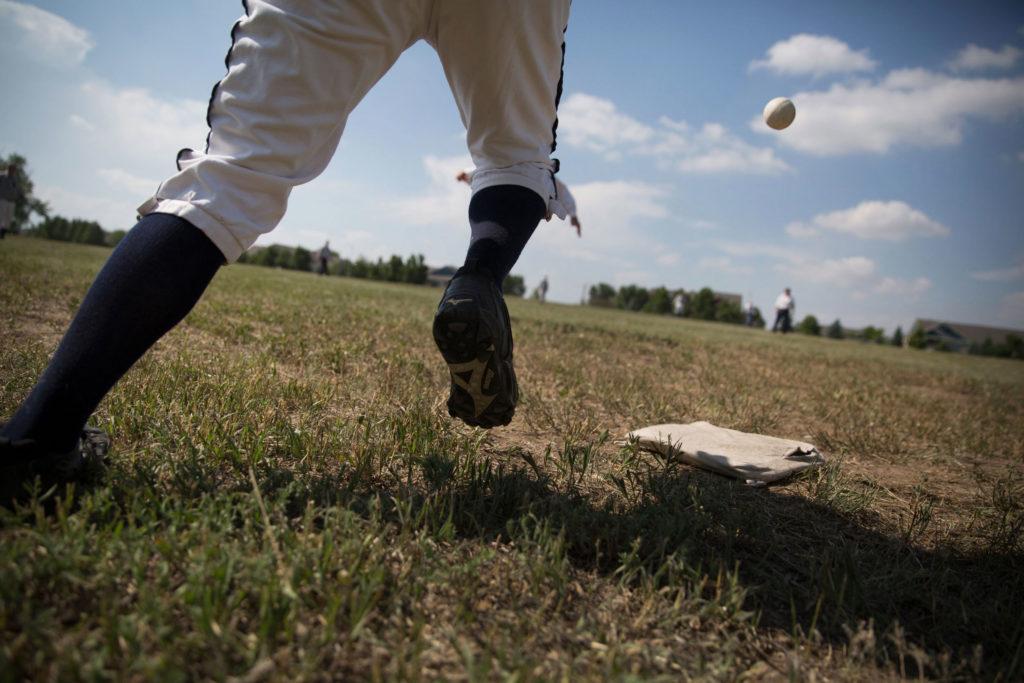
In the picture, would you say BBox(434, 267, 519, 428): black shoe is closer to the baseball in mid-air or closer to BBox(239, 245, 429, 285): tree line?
the baseball in mid-air

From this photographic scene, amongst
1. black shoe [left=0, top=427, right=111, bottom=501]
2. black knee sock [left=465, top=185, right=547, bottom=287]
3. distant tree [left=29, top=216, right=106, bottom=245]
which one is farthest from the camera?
distant tree [left=29, top=216, right=106, bottom=245]

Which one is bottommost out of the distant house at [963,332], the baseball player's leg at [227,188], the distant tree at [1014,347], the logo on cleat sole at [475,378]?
the logo on cleat sole at [475,378]

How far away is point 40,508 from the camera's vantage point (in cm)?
104

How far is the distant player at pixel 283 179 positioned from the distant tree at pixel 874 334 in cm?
7107

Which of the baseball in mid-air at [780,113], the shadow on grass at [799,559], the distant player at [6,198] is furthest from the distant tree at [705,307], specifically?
the shadow on grass at [799,559]

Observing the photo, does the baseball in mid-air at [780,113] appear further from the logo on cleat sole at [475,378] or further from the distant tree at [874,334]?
the distant tree at [874,334]

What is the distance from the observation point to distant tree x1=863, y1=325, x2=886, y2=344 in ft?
201

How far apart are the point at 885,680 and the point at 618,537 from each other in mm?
539

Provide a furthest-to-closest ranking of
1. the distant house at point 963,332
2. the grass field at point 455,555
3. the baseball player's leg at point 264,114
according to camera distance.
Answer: the distant house at point 963,332, the baseball player's leg at point 264,114, the grass field at point 455,555

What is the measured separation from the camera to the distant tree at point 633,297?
67.8 metres

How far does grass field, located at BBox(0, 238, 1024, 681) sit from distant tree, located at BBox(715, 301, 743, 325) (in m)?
55.6

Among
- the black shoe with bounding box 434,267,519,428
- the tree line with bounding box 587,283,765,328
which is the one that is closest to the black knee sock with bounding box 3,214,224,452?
the black shoe with bounding box 434,267,519,428

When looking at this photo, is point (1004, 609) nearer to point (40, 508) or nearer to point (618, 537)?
point (618, 537)

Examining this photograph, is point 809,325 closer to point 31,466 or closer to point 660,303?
point 660,303
